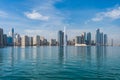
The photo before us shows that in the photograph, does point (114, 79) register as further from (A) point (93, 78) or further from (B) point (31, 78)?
(B) point (31, 78)

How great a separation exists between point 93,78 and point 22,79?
41.1 ft

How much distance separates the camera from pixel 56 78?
123 feet

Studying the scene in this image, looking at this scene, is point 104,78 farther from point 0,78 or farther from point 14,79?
point 0,78

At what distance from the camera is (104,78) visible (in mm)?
37156

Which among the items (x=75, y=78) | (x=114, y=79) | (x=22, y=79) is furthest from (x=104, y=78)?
(x=22, y=79)

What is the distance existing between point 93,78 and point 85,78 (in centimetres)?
143

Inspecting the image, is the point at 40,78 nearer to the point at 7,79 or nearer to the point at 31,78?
the point at 31,78

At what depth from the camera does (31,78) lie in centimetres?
3703

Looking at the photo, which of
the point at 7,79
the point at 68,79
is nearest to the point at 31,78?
the point at 7,79

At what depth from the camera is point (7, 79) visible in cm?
3622

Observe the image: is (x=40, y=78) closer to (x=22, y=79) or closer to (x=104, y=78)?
(x=22, y=79)

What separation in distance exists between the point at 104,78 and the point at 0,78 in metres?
18.5

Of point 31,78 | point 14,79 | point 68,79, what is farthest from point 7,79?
point 68,79

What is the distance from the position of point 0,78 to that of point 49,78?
28.6 feet
